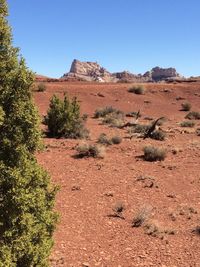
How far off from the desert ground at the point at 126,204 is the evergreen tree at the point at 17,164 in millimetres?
2881

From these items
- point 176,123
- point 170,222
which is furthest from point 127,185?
point 176,123

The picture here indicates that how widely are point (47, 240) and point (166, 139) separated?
844 inches

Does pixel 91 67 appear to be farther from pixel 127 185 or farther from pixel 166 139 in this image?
pixel 127 185

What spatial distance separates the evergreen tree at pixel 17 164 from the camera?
8.05 metres

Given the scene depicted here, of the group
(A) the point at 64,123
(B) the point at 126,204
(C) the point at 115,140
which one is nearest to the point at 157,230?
(B) the point at 126,204

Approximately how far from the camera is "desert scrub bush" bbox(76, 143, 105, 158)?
23.0 meters

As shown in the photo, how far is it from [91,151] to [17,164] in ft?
49.6

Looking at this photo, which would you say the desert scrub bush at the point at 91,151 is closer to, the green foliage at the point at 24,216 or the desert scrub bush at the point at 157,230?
the desert scrub bush at the point at 157,230

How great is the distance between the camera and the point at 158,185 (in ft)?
61.5

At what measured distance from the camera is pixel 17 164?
8.36 meters

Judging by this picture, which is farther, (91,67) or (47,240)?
(91,67)

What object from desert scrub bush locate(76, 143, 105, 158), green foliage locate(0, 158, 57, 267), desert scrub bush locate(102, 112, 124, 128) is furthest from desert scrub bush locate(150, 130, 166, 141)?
green foliage locate(0, 158, 57, 267)

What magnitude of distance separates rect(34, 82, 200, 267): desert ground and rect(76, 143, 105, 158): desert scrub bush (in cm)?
32

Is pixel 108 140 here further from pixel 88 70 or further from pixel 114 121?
pixel 88 70
